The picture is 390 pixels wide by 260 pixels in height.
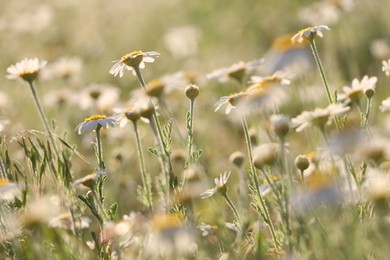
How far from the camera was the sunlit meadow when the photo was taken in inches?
84.9

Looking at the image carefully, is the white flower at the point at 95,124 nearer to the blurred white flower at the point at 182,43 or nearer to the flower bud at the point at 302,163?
the flower bud at the point at 302,163

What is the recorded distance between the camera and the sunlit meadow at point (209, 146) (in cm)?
216

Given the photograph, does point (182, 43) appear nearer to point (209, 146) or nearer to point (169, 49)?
point (169, 49)

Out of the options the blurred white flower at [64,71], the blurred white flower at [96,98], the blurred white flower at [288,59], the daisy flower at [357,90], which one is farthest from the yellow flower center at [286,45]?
the blurred white flower at [64,71]

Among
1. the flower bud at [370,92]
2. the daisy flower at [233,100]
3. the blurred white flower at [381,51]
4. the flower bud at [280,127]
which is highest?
the daisy flower at [233,100]

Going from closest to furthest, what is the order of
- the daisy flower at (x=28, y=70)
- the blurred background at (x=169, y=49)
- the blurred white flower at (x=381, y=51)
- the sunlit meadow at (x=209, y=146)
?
the sunlit meadow at (x=209, y=146) < the daisy flower at (x=28, y=70) < the blurred background at (x=169, y=49) < the blurred white flower at (x=381, y=51)

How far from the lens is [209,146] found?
16.8 feet

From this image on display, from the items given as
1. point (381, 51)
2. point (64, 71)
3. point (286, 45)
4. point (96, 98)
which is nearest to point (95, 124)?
point (286, 45)

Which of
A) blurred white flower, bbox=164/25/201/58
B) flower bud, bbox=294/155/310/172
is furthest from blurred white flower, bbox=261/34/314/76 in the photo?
blurred white flower, bbox=164/25/201/58

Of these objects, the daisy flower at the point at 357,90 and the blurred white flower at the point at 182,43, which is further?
the blurred white flower at the point at 182,43

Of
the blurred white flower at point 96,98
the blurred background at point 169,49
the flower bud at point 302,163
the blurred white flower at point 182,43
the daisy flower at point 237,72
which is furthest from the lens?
the blurred white flower at point 182,43

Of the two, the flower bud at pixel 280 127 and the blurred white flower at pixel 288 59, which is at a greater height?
the blurred white flower at pixel 288 59

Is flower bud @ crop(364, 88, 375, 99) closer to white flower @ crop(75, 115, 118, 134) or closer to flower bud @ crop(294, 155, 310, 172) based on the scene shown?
flower bud @ crop(294, 155, 310, 172)

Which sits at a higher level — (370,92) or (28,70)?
(28,70)
